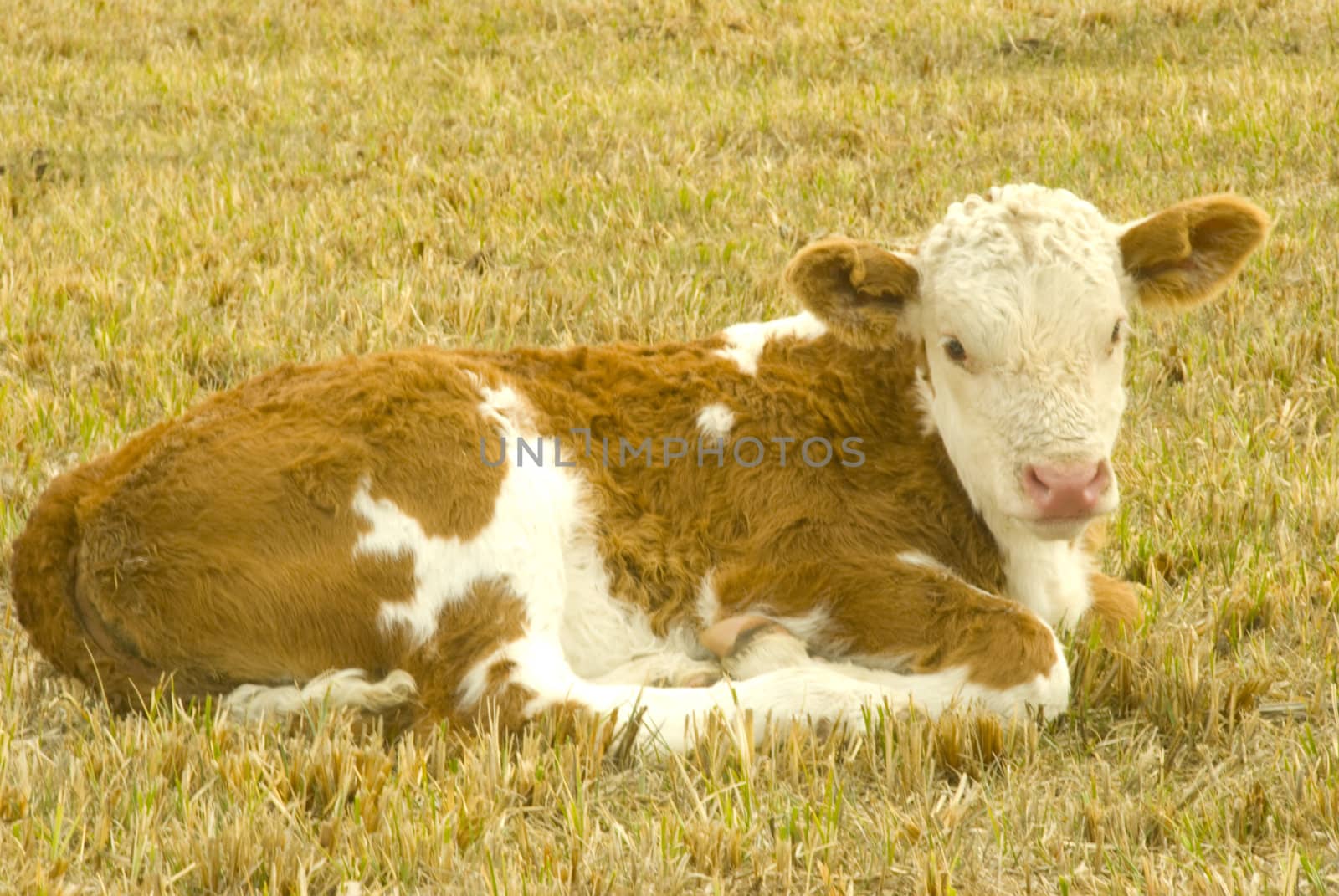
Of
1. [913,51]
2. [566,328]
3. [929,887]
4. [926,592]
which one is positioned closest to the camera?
[929,887]

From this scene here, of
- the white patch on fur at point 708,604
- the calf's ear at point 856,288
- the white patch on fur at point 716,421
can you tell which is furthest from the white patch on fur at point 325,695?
the calf's ear at point 856,288

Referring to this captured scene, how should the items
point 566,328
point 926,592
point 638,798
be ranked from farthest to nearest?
point 566,328 → point 926,592 → point 638,798

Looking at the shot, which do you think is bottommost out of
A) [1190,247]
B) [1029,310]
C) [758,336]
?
[758,336]

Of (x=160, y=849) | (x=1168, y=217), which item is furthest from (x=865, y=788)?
(x=1168, y=217)

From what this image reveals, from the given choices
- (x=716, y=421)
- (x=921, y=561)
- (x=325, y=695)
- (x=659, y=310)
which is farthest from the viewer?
(x=659, y=310)

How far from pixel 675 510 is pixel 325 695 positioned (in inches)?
44.9

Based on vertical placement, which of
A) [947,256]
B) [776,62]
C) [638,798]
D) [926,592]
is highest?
[776,62]

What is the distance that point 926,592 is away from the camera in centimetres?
409

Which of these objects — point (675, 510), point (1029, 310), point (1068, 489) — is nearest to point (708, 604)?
point (675, 510)

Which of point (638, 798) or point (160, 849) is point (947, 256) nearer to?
point (638, 798)

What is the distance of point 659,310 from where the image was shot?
7113mm

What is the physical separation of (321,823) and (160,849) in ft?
1.03

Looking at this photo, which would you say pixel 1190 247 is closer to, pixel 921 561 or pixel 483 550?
pixel 921 561

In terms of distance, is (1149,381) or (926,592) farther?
(1149,381)
